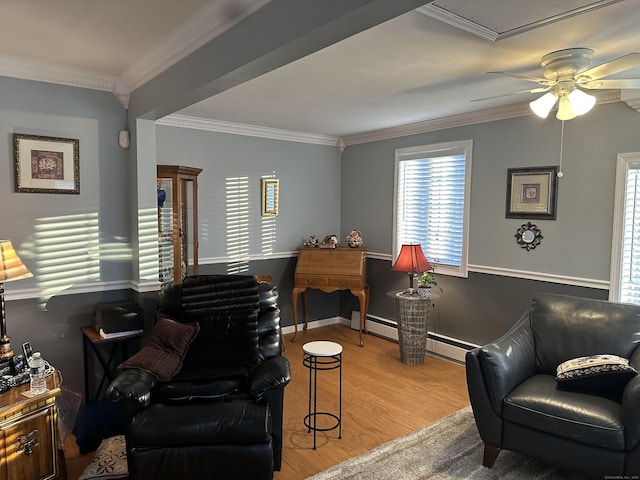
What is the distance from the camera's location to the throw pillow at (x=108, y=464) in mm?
2502

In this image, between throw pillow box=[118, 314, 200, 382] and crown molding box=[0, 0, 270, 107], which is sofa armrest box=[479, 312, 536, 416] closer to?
throw pillow box=[118, 314, 200, 382]

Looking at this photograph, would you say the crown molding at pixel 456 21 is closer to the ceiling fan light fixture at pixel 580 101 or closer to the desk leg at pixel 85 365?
the ceiling fan light fixture at pixel 580 101

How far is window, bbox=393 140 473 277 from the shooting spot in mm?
4430

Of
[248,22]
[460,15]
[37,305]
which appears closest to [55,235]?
[37,305]

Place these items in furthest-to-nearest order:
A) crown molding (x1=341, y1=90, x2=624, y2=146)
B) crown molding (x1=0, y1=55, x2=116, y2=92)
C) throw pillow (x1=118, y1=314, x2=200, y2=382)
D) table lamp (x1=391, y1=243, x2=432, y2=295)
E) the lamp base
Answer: table lamp (x1=391, y1=243, x2=432, y2=295), crown molding (x1=341, y1=90, x2=624, y2=146), crown molding (x1=0, y1=55, x2=116, y2=92), throw pillow (x1=118, y1=314, x2=200, y2=382), the lamp base

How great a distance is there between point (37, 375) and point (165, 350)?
69cm

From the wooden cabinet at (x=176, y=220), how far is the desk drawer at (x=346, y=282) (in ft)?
5.49

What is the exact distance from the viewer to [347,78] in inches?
121

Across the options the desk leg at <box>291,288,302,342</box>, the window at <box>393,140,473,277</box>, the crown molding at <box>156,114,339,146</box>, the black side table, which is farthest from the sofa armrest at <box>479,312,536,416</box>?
A: the crown molding at <box>156,114,339,146</box>

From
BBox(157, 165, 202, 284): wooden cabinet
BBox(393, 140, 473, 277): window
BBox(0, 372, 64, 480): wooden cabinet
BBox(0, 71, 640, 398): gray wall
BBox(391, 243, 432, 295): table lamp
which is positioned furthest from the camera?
BBox(393, 140, 473, 277): window

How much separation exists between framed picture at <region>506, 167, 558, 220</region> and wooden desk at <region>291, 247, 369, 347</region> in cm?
173

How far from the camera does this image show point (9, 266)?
2.54 metres

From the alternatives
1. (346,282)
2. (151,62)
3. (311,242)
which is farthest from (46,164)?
(346,282)

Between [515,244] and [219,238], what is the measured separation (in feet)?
9.59
